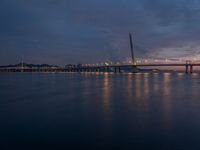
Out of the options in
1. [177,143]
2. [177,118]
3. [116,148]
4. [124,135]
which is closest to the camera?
[116,148]

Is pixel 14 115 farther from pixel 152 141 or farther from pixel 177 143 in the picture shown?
pixel 177 143

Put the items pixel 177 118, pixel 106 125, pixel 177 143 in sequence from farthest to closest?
pixel 177 118 → pixel 106 125 → pixel 177 143

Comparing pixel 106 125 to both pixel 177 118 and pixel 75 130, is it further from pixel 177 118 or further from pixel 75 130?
pixel 177 118

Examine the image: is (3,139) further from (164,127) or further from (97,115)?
(164,127)

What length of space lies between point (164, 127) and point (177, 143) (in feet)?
4.28

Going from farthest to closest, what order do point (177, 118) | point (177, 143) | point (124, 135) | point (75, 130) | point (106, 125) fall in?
point (177, 118) → point (106, 125) → point (75, 130) → point (124, 135) → point (177, 143)

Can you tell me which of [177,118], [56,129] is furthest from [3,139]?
[177,118]

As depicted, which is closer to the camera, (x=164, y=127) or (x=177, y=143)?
(x=177, y=143)

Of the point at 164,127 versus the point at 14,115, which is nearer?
the point at 164,127

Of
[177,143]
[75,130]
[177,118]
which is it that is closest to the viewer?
[177,143]

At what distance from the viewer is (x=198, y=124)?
6.40m

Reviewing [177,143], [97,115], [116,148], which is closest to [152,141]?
[177,143]

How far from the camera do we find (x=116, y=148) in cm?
446

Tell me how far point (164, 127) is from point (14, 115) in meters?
5.08
